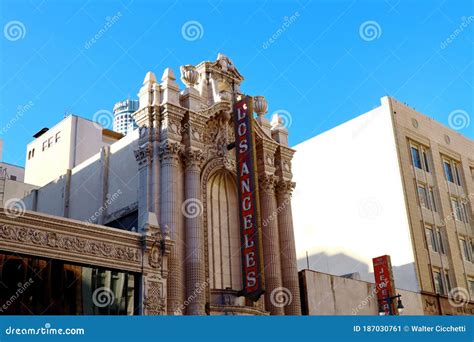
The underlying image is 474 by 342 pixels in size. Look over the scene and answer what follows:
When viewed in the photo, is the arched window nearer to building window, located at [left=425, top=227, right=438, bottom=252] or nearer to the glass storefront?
the glass storefront

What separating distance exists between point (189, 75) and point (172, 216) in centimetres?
823

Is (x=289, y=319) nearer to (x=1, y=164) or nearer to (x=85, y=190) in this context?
(x=85, y=190)

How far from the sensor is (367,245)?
148 ft

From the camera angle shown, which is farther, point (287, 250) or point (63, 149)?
point (63, 149)

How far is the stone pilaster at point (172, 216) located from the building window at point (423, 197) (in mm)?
21790

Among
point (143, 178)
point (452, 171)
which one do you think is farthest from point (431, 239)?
point (143, 178)

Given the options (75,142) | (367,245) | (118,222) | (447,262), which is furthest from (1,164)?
Result: (447,262)

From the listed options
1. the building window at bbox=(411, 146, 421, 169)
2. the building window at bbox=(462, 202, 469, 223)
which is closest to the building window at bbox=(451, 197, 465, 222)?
the building window at bbox=(462, 202, 469, 223)

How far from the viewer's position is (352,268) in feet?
149

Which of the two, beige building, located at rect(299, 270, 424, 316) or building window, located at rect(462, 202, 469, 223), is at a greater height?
building window, located at rect(462, 202, 469, 223)

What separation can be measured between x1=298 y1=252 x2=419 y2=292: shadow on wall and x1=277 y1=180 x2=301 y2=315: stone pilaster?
7.31 meters

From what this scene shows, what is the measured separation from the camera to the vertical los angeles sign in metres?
29.0

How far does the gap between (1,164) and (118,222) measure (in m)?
31.1

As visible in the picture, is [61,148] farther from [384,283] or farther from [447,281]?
[447,281]
